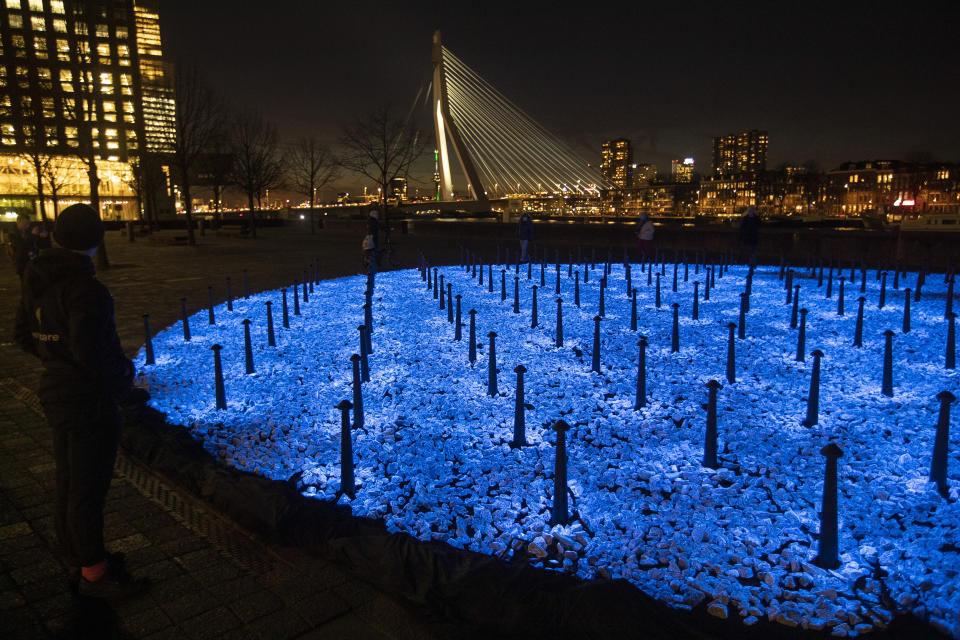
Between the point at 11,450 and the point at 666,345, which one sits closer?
the point at 11,450

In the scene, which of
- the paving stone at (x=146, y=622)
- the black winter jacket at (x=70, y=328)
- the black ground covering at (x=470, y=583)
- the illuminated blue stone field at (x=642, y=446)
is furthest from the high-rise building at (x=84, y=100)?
the paving stone at (x=146, y=622)

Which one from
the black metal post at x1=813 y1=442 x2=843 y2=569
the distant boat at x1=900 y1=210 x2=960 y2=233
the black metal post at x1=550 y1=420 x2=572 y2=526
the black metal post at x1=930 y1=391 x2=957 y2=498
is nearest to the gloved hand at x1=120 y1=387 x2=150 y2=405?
the black metal post at x1=550 y1=420 x2=572 y2=526

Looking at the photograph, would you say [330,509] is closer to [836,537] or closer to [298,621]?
[298,621]

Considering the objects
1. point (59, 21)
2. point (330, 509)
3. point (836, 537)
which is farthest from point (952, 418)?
point (59, 21)

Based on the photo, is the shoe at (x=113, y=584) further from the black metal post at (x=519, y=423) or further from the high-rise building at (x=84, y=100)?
the high-rise building at (x=84, y=100)

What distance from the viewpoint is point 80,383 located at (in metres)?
3.53

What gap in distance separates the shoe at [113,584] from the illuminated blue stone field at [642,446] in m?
1.54

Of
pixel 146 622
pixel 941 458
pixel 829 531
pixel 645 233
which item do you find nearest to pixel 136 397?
pixel 146 622

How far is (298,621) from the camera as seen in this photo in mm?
3416

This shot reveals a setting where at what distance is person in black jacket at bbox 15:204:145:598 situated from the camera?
138 inches

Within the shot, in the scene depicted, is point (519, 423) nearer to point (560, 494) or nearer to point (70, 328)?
point (560, 494)

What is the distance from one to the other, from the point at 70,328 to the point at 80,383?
0.32 metres

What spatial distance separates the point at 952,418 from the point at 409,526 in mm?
5739

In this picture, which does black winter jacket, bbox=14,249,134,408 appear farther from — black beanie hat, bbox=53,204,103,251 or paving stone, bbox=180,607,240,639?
paving stone, bbox=180,607,240,639
